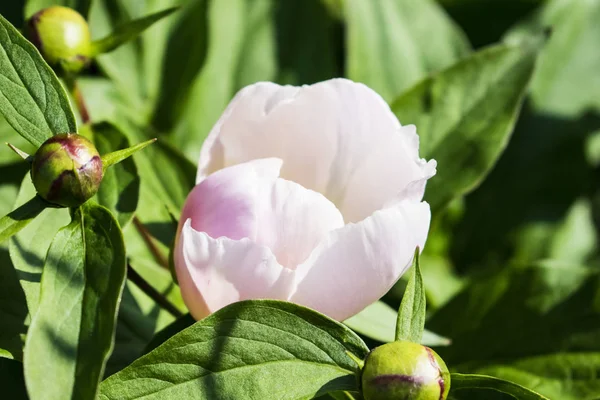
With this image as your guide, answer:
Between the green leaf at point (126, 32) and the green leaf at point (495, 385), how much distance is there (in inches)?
14.8

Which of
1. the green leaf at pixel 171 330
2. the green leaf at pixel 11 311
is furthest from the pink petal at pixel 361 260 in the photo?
the green leaf at pixel 11 311

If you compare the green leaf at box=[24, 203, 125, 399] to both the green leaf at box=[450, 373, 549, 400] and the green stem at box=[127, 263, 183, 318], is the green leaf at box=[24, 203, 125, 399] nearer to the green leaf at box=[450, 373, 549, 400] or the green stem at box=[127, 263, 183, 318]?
the green stem at box=[127, 263, 183, 318]

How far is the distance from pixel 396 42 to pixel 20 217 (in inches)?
30.4

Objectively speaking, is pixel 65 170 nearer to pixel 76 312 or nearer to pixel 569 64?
pixel 76 312

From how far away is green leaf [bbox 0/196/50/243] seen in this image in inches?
21.6

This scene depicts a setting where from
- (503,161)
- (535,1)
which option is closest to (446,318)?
(503,161)

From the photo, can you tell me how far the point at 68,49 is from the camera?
76 cm

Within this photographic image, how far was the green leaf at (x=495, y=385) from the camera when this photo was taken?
55cm

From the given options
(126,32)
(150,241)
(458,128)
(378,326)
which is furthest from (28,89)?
(458,128)

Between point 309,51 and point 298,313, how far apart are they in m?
0.72

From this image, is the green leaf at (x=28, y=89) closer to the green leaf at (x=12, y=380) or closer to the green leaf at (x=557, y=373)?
the green leaf at (x=12, y=380)

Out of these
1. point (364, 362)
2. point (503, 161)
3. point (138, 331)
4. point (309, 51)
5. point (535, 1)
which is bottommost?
point (364, 362)

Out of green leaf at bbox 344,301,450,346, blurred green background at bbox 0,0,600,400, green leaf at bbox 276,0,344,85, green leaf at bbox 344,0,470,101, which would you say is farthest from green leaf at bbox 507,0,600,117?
green leaf at bbox 344,301,450,346

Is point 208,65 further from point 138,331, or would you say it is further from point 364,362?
point 364,362
